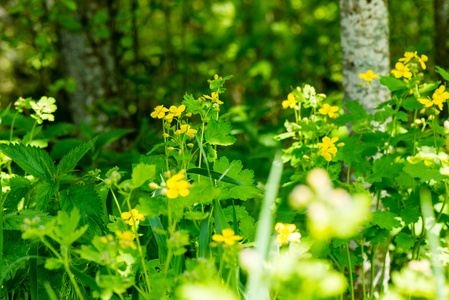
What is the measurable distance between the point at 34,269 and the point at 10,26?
6672mm

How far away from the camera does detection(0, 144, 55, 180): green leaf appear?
1526 millimetres

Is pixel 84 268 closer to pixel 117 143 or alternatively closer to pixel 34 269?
pixel 34 269

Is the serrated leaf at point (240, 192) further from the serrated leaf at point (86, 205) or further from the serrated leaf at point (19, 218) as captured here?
the serrated leaf at point (19, 218)

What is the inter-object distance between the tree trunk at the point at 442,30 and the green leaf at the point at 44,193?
134 inches

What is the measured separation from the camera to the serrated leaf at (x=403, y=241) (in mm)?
1577

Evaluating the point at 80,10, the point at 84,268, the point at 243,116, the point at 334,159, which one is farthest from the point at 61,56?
the point at 334,159

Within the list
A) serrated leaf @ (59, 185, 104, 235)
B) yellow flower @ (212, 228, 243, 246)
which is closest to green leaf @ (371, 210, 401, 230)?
yellow flower @ (212, 228, 243, 246)

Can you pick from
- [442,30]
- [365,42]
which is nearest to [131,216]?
[365,42]

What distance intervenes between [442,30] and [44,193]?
139 inches

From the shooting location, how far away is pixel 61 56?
3.95 m

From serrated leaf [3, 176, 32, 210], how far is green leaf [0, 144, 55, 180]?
104mm

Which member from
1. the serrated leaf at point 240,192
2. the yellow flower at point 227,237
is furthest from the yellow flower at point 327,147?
the yellow flower at point 227,237

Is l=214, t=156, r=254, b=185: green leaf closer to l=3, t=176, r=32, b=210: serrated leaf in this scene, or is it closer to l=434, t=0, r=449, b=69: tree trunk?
l=3, t=176, r=32, b=210: serrated leaf

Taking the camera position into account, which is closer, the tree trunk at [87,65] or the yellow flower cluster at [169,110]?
the yellow flower cluster at [169,110]
